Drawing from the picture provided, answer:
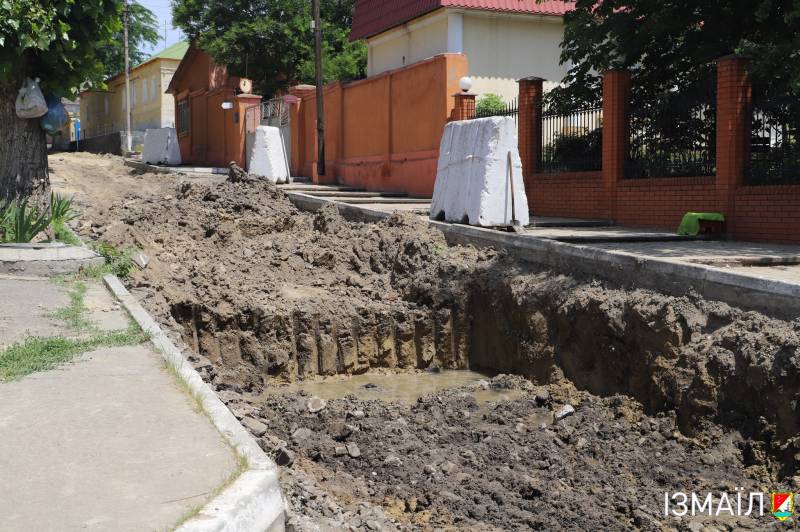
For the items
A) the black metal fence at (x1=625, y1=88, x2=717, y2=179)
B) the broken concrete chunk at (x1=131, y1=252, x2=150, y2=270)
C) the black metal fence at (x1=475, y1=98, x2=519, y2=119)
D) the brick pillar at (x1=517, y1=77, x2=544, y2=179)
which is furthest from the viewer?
the black metal fence at (x1=475, y1=98, x2=519, y2=119)

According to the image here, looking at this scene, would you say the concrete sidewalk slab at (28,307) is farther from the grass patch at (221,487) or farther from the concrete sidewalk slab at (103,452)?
the grass patch at (221,487)

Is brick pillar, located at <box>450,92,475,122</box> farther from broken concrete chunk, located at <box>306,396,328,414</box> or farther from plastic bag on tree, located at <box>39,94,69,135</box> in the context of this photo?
broken concrete chunk, located at <box>306,396,328,414</box>

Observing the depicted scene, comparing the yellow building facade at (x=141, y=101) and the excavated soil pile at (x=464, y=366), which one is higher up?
the yellow building facade at (x=141, y=101)

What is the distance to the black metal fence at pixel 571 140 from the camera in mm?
14250

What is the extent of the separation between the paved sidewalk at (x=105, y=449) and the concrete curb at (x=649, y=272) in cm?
473

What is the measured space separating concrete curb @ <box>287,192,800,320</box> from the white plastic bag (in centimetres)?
576

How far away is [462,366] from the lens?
35.1 feet

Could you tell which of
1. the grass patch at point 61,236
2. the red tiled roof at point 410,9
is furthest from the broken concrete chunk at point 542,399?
the red tiled roof at point 410,9

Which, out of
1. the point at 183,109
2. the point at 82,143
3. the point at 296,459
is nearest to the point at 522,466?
the point at 296,459

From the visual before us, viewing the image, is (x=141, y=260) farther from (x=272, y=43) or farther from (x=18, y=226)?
(x=272, y=43)

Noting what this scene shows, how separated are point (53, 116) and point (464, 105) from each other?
807 cm

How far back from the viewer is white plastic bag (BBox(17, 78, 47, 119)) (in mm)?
11131

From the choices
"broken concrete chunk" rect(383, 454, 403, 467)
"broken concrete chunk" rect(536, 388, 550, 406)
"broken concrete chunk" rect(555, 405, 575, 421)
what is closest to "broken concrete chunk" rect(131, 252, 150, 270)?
"broken concrete chunk" rect(536, 388, 550, 406)

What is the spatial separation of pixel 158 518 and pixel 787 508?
13.4 ft
